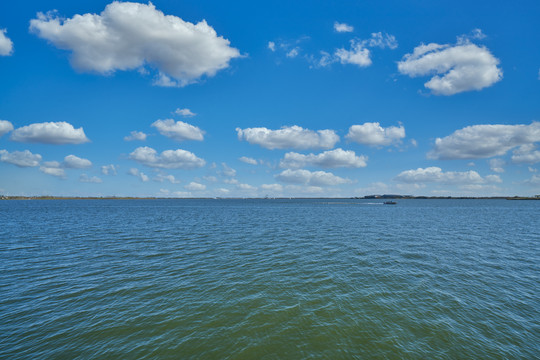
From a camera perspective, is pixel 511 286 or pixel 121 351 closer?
pixel 121 351

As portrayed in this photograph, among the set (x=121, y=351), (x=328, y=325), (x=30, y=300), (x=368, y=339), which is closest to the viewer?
(x=121, y=351)

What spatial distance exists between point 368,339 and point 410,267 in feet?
53.0

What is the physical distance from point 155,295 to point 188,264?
7.65 metres

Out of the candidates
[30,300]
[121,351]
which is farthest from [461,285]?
[30,300]

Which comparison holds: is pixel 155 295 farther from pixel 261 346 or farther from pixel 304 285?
pixel 304 285

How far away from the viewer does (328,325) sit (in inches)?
548

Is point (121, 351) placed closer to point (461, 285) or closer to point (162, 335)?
point (162, 335)

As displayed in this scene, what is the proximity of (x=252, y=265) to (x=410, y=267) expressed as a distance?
1789 cm

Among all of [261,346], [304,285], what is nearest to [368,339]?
[261,346]

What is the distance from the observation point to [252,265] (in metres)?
25.3

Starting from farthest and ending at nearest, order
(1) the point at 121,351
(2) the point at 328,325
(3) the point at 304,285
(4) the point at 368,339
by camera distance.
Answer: (3) the point at 304,285 → (2) the point at 328,325 → (4) the point at 368,339 → (1) the point at 121,351

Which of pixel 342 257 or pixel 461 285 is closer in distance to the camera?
pixel 461 285

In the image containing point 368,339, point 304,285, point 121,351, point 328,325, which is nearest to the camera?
point 121,351

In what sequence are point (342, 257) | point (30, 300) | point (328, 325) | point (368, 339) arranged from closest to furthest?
point (368, 339)
point (328, 325)
point (30, 300)
point (342, 257)
